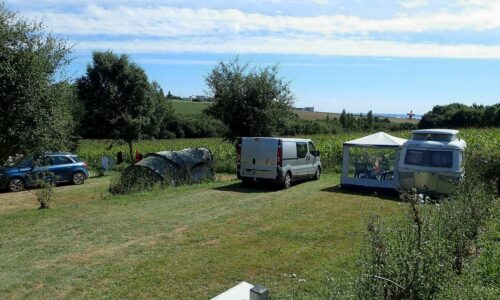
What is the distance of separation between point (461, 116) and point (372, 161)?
38.0 metres

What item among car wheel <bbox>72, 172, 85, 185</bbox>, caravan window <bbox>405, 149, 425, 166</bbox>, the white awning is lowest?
car wheel <bbox>72, 172, 85, 185</bbox>

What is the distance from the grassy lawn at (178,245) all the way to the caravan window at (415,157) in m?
1.60

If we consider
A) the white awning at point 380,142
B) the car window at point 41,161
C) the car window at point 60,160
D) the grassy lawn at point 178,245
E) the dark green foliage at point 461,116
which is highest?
the dark green foliage at point 461,116

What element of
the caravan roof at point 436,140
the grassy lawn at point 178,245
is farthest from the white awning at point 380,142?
the grassy lawn at point 178,245

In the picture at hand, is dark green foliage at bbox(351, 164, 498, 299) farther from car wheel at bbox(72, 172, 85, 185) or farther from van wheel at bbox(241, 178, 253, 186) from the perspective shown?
car wheel at bbox(72, 172, 85, 185)

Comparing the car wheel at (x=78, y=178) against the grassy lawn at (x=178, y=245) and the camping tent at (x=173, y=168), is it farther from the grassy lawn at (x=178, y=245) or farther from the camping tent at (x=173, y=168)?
the grassy lawn at (x=178, y=245)

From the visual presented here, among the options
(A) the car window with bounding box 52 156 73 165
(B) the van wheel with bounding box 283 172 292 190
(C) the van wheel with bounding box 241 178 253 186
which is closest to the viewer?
(B) the van wheel with bounding box 283 172 292 190

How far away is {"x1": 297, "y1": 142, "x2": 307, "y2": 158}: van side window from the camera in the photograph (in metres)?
16.9

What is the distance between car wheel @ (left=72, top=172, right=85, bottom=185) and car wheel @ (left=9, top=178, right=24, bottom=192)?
2467mm

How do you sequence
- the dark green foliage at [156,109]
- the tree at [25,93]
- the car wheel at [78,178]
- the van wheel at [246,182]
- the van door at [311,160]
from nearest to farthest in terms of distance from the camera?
1. the tree at [25,93]
2. the van wheel at [246,182]
3. the van door at [311,160]
4. the car wheel at [78,178]
5. the dark green foliage at [156,109]

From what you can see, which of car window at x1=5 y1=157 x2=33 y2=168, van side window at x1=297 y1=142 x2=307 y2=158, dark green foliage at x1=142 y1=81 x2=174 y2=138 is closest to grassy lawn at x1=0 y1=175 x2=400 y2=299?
van side window at x1=297 y1=142 x2=307 y2=158

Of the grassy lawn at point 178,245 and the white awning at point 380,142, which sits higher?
the white awning at point 380,142

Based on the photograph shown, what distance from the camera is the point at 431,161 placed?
13508 millimetres

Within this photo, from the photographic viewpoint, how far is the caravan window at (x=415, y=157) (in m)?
13.7
